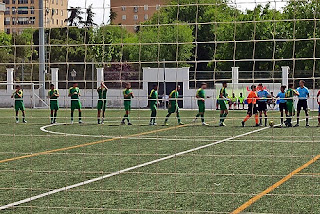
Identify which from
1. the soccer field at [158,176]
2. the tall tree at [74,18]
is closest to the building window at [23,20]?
the tall tree at [74,18]

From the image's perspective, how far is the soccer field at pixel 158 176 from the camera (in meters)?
8.26

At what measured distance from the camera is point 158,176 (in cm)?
1057

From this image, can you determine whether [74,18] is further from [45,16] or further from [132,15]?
[132,15]

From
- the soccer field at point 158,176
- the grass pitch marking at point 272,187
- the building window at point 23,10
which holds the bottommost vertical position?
the soccer field at point 158,176

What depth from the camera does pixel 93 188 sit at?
9516 millimetres

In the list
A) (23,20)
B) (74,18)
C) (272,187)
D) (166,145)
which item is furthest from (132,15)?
(166,145)

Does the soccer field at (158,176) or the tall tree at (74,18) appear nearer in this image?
the soccer field at (158,176)

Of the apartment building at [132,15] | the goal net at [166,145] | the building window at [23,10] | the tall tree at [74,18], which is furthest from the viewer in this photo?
the building window at [23,10]

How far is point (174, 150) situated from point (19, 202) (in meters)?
6.44

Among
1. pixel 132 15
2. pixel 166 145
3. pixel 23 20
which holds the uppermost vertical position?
pixel 132 15

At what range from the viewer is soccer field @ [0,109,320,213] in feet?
27.1

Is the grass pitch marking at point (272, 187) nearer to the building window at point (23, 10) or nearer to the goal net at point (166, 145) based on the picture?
the goal net at point (166, 145)

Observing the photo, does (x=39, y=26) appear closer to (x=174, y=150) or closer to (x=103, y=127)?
(x=174, y=150)

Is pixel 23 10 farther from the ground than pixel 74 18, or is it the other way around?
pixel 23 10
